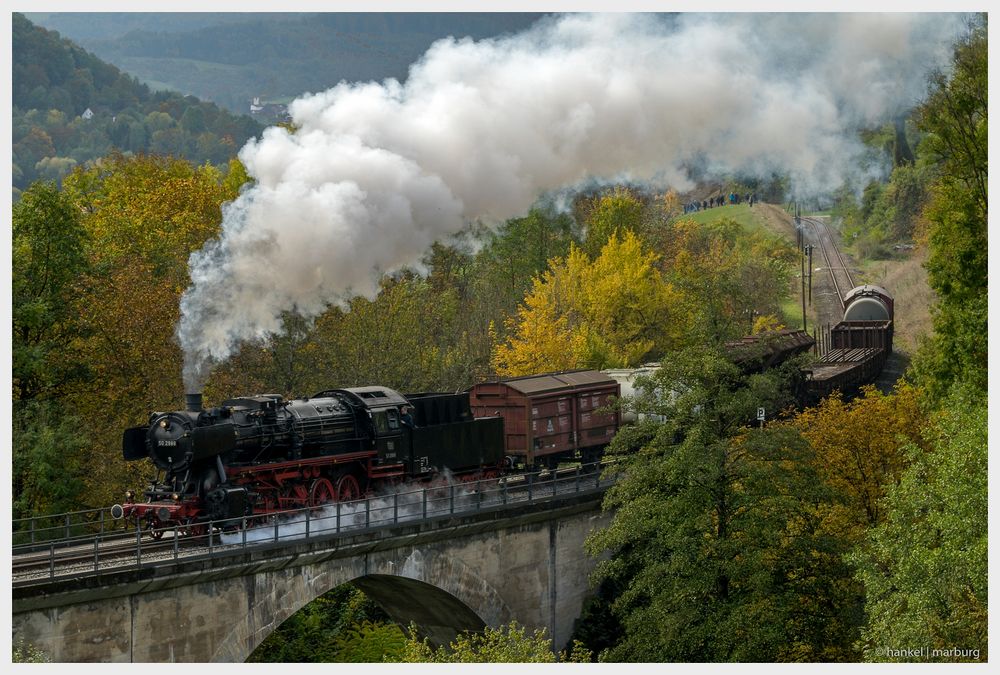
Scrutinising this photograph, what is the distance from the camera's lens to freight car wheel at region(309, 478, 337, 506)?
36725mm

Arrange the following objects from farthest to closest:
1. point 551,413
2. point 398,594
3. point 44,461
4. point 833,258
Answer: point 833,258 < point 551,413 < point 44,461 < point 398,594

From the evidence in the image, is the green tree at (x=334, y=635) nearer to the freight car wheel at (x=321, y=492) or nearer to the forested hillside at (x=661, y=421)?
the forested hillside at (x=661, y=421)

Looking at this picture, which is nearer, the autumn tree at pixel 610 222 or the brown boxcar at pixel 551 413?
the brown boxcar at pixel 551 413

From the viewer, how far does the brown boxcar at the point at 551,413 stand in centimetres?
4519

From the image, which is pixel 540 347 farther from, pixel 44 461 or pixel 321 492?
pixel 321 492

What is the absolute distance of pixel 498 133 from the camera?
140ft

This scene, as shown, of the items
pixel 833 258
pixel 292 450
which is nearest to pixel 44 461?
pixel 292 450

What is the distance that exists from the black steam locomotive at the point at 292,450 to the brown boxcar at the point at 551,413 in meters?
1.35

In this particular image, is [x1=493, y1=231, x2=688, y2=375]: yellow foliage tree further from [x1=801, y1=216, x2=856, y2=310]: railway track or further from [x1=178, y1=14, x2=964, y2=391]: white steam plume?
[x1=801, y1=216, x2=856, y2=310]: railway track

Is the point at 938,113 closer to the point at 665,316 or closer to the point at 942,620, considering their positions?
the point at 942,620

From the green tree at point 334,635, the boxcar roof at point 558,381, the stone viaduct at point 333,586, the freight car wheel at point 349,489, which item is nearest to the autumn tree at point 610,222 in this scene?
the boxcar roof at point 558,381

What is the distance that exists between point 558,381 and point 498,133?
9391mm

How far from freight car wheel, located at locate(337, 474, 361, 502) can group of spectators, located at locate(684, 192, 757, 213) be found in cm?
8064

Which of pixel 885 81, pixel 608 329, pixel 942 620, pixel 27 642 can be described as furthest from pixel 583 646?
pixel 608 329
